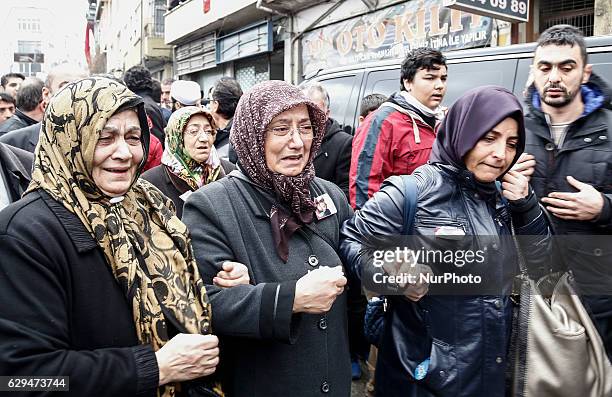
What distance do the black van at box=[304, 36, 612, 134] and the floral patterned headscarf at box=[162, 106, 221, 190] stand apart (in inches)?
77.3

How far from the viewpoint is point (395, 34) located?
37.5 ft

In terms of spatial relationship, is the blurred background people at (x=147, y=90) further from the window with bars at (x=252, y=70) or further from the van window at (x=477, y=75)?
the window with bars at (x=252, y=70)

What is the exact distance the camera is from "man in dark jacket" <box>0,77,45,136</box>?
192 inches

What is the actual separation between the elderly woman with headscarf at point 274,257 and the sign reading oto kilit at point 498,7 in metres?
5.60

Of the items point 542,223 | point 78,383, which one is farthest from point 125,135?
point 542,223

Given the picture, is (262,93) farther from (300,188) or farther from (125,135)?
(125,135)

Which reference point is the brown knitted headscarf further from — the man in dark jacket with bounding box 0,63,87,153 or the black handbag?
the man in dark jacket with bounding box 0,63,87,153

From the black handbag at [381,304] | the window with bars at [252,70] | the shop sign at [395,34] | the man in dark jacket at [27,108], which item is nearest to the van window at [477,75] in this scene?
the black handbag at [381,304]

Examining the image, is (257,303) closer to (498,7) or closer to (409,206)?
(409,206)

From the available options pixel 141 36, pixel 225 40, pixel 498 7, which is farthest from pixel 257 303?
pixel 141 36

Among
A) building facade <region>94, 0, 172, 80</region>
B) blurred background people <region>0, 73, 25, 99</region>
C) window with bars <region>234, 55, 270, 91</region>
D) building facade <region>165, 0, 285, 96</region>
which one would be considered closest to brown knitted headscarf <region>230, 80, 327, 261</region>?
blurred background people <region>0, 73, 25, 99</region>

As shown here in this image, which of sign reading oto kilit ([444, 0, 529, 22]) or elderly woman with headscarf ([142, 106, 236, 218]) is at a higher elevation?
sign reading oto kilit ([444, 0, 529, 22])

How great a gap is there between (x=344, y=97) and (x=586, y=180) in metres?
3.29

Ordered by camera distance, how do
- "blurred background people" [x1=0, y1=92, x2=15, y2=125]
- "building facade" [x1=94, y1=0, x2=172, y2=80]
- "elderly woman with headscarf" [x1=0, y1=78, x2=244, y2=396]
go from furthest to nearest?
"building facade" [x1=94, y1=0, x2=172, y2=80] < "blurred background people" [x1=0, y1=92, x2=15, y2=125] < "elderly woman with headscarf" [x1=0, y1=78, x2=244, y2=396]
